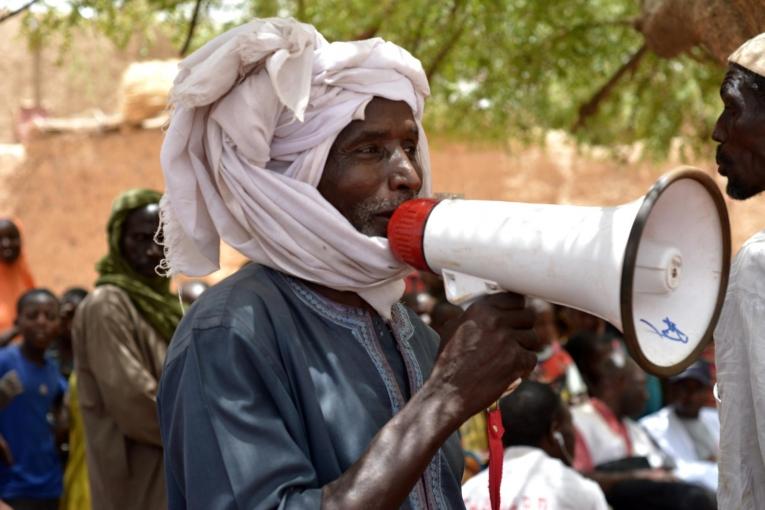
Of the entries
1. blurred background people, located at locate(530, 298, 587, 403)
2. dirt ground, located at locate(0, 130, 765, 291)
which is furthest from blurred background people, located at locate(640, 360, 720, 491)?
dirt ground, located at locate(0, 130, 765, 291)

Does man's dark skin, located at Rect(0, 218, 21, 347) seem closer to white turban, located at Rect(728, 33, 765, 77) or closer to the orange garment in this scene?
the orange garment

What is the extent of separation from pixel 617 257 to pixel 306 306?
2.37 feet

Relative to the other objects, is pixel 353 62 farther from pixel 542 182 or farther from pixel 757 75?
pixel 542 182

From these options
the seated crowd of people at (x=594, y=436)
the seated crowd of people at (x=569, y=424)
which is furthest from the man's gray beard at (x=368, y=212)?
the seated crowd of people at (x=569, y=424)

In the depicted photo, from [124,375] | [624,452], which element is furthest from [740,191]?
[624,452]

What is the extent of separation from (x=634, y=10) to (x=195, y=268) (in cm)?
651

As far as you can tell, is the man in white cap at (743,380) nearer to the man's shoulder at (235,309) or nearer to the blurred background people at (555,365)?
the man's shoulder at (235,309)

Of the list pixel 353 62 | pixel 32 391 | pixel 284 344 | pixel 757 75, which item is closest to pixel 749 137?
pixel 757 75

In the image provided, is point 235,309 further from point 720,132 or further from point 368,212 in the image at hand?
point 720,132

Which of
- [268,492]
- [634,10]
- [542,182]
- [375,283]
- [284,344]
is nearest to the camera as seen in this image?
[268,492]

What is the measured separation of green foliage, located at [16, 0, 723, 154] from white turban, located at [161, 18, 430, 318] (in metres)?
3.86

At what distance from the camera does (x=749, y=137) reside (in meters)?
2.69

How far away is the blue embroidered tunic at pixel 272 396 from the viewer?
2.05 m

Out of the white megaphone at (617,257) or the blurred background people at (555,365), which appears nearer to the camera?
the white megaphone at (617,257)
